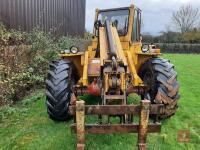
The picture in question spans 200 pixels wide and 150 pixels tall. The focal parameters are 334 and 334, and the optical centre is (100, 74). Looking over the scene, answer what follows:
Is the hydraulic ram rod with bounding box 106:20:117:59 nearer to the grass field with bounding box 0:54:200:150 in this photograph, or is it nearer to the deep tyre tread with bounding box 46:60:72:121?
the deep tyre tread with bounding box 46:60:72:121

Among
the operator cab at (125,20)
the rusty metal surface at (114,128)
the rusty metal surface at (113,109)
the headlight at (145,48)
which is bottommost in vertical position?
the rusty metal surface at (114,128)

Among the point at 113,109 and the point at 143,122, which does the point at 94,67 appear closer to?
the point at 113,109

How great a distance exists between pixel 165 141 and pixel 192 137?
533 mm

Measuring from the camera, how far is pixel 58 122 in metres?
6.11

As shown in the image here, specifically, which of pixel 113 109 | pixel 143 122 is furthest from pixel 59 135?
pixel 143 122

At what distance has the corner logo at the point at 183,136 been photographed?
5.39m

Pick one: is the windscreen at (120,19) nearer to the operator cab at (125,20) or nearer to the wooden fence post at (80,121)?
the operator cab at (125,20)

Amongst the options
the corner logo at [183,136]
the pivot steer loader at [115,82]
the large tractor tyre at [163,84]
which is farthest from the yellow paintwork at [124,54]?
the corner logo at [183,136]

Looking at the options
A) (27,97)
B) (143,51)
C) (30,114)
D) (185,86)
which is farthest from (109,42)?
(185,86)

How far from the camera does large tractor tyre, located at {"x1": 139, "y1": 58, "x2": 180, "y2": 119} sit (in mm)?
5809

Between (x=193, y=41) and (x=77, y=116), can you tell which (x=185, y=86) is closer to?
(x=77, y=116)

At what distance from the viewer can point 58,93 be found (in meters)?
5.70

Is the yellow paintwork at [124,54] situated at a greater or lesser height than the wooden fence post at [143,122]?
greater

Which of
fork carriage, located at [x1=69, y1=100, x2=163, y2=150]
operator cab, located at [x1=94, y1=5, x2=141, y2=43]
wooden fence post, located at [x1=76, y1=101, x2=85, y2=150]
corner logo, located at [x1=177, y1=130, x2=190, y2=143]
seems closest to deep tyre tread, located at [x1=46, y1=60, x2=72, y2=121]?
fork carriage, located at [x1=69, y1=100, x2=163, y2=150]
